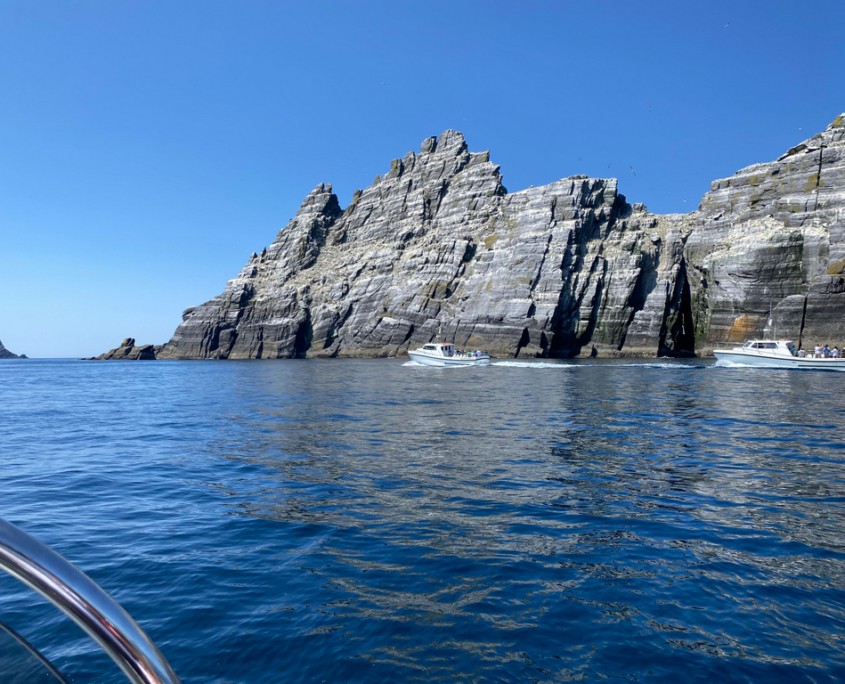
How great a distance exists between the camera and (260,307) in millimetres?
112125

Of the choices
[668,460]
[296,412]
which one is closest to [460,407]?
[296,412]

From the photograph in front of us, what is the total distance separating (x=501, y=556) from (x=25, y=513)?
9.24 meters

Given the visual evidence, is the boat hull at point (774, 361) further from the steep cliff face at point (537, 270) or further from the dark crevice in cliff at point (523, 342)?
the dark crevice in cliff at point (523, 342)

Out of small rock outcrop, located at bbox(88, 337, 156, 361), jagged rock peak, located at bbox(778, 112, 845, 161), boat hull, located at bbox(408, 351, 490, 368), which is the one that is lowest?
small rock outcrop, located at bbox(88, 337, 156, 361)

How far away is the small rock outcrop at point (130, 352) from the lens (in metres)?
124

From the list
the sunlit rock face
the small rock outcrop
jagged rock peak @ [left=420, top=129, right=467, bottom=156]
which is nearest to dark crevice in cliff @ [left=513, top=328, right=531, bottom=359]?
the sunlit rock face

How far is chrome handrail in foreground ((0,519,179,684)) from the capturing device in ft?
5.84

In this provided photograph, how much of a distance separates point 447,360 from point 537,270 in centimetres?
3040

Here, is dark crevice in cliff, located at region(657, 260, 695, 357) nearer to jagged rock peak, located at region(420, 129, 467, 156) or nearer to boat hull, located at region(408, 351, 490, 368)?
boat hull, located at region(408, 351, 490, 368)

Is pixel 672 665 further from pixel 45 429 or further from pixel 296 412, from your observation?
pixel 45 429

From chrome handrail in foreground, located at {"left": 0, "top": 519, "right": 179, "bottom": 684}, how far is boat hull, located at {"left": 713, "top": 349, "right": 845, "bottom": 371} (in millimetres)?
55453

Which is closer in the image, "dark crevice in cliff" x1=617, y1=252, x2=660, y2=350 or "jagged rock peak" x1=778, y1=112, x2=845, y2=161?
"jagged rock peak" x1=778, y1=112, x2=845, y2=161

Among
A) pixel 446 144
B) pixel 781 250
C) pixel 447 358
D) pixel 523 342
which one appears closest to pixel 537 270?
pixel 523 342

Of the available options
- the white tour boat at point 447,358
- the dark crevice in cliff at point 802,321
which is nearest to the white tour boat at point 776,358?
the dark crevice in cliff at point 802,321
